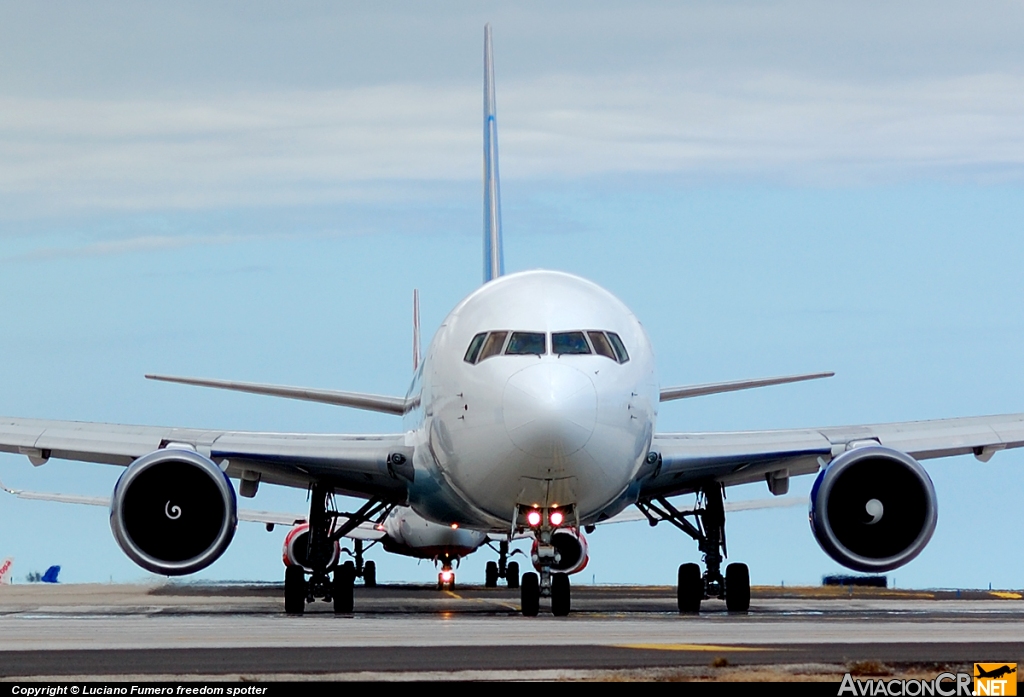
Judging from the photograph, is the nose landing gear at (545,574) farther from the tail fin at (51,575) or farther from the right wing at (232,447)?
the tail fin at (51,575)

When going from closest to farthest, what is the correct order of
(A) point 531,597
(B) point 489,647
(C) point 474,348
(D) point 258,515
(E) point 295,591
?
(B) point 489,647
(C) point 474,348
(A) point 531,597
(E) point 295,591
(D) point 258,515

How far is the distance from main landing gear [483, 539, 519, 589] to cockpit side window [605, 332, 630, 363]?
33936 mm

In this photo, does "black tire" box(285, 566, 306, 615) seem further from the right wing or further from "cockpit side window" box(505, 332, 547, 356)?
"cockpit side window" box(505, 332, 547, 356)

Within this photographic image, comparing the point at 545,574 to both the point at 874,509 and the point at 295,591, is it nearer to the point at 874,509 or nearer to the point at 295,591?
the point at 874,509

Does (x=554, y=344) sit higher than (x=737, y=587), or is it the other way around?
(x=554, y=344)

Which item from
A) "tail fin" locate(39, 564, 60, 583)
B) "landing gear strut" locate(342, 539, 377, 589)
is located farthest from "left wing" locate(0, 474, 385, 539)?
"tail fin" locate(39, 564, 60, 583)

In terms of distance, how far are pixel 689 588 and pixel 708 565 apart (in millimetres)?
705

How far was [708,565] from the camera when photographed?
24141 mm

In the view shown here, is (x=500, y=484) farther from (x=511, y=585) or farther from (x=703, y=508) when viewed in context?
(x=511, y=585)

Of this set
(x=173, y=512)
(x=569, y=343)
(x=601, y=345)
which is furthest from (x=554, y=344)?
(x=173, y=512)

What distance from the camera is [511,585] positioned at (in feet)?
177

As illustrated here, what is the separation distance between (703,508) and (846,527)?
12.8ft

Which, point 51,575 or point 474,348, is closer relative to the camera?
point 474,348

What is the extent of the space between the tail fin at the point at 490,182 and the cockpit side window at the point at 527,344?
10239mm
